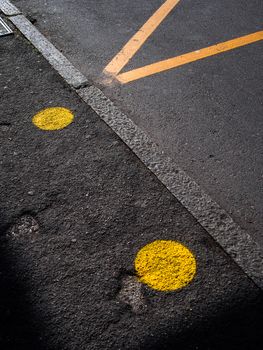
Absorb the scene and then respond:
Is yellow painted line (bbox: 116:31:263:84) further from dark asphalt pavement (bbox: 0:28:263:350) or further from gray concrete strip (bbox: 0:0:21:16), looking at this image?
gray concrete strip (bbox: 0:0:21:16)

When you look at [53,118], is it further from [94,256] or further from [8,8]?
[8,8]

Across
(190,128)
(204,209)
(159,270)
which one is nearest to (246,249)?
(204,209)

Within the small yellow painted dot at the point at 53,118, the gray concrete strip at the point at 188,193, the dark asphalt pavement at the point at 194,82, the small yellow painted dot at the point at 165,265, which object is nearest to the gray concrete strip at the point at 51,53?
the dark asphalt pavement at the point at 194,82

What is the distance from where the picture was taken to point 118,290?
2.73 metres

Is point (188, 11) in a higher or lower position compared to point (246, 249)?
higher

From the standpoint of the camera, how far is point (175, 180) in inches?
137

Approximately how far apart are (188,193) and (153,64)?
2.18 m

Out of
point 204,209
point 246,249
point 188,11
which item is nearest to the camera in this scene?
point 246,249

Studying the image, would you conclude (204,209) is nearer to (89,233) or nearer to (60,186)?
(89,233)

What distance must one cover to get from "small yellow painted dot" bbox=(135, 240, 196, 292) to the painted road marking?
2.37 meters

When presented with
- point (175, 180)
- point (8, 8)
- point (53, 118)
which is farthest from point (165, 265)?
point (8, 8)

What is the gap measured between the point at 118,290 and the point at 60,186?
1106 mm

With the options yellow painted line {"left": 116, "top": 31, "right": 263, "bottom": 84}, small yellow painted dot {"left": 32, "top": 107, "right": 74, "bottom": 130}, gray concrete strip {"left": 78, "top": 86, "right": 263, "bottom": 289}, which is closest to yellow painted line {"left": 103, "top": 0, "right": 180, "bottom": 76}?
yellow painted line {"left": 116, "top": 31, "right": 263, "bottom": 84}

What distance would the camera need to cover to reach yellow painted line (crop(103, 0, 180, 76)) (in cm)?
490
